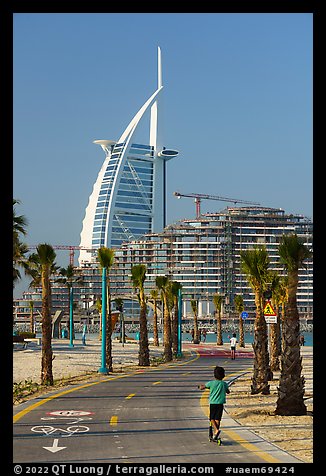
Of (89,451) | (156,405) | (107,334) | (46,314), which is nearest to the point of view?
(89,451)

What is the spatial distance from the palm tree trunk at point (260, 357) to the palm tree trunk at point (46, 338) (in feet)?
25.5

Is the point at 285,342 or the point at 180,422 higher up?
the point at 285,342

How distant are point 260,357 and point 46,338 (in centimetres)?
914

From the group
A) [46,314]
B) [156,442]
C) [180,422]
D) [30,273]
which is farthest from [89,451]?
[30,273]

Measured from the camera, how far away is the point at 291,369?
63.0 ft

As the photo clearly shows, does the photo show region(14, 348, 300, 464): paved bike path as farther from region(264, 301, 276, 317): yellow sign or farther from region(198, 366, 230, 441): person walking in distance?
region(264, 301, 276, 317): yellow sign

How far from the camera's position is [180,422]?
692 inches

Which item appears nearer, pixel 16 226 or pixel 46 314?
pixel 46 314

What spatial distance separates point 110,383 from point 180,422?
12.4 meters

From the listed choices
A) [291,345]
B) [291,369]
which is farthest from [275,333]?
[291,369]

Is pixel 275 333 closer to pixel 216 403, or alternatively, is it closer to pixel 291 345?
pixel 291 345
